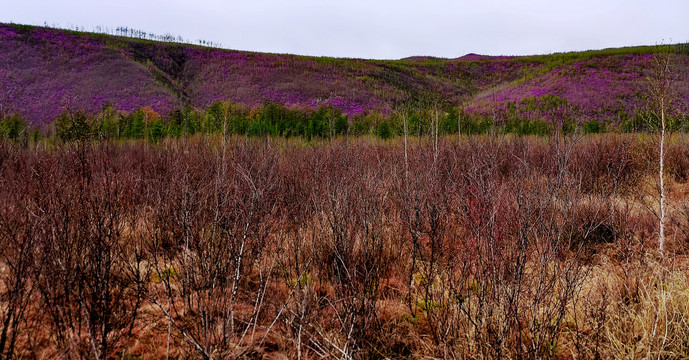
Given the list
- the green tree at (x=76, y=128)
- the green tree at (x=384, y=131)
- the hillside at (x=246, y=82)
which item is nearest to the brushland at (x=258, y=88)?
the hillside at (x=246, y=82)

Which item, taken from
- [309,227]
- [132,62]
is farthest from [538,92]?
[132,62]

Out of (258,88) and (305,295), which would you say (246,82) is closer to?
(258,88)

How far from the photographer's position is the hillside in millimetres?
20519

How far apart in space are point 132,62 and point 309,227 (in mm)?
29118

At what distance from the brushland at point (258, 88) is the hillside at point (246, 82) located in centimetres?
8

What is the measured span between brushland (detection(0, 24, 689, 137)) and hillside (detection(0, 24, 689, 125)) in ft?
0.28

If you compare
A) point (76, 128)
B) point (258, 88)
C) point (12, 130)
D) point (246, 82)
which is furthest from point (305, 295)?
point (246, 82)

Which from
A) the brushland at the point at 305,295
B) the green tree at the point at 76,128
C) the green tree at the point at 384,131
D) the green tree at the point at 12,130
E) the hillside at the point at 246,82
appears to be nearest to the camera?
the brushland at the point at 305,295

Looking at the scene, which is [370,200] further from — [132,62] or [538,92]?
[132,62]

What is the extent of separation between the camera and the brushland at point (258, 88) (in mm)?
17155

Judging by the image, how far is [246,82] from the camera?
27.2m

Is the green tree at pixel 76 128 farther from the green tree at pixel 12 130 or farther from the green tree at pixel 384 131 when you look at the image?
the green tree at pixel 384 131

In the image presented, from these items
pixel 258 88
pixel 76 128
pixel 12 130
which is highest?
pixel 258 88

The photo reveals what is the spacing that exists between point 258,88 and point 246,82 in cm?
194
